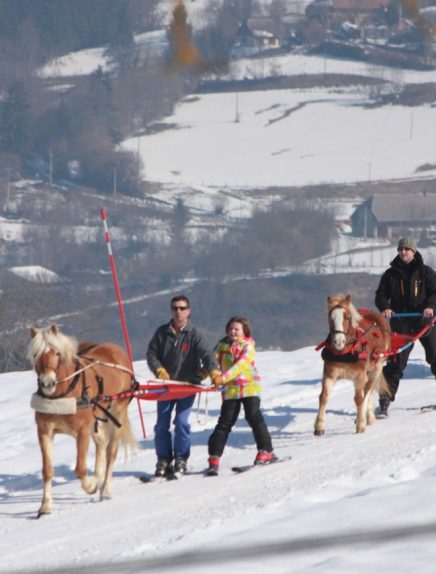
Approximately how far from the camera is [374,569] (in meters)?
7.89

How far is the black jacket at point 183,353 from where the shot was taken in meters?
12.2

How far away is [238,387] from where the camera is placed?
1215 centimetres

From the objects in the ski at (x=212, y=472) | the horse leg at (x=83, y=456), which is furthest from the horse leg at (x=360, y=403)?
the horse leg at (x=83, y=456)

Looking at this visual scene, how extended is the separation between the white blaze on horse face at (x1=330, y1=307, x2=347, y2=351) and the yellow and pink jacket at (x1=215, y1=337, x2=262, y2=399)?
3.94ft

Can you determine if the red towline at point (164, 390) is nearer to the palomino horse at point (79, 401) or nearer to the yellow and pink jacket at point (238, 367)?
the palomino horse at point (79, 401)

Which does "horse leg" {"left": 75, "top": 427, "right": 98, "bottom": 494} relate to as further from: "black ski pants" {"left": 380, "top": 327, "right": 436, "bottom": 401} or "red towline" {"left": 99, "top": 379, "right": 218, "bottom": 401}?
"black ski pants" {"left": 380, "top": 327, "right": 436, "bottom": 401}

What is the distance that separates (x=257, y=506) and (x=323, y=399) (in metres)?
3.11

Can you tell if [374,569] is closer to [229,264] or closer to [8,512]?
[8,512]

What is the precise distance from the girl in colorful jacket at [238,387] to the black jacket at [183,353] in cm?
14

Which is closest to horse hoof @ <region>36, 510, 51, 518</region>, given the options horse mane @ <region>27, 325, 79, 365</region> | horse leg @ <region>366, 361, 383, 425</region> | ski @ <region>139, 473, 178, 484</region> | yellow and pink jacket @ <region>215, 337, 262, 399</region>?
horse mane @ <region>27, 325, 79, 365</region>

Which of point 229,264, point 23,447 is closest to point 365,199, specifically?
point 229,264

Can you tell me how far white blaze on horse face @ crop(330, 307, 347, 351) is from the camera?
13.2 metres

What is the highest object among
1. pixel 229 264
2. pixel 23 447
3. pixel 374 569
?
pixel 374 569

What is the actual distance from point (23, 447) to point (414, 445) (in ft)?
14.8
